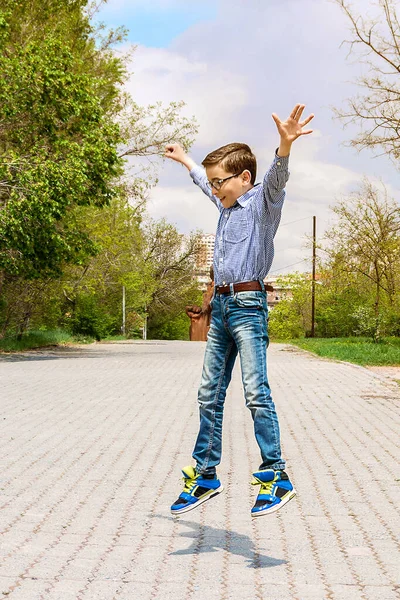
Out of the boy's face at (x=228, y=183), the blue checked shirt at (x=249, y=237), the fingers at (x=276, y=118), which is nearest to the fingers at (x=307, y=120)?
the fingers at (x=276, y=118)

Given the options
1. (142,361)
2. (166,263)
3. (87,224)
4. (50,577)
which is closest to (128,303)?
(166,263)

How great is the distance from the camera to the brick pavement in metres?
4.03

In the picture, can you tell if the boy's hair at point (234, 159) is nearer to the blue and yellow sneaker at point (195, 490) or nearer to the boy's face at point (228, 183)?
the boy's face at point (228, 183)

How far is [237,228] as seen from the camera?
4605 mm

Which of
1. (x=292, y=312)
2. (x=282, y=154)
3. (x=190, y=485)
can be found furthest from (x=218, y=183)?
(x=292, y=312)

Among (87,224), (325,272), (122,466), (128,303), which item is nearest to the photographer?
(122,466)

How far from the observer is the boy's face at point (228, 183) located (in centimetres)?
459

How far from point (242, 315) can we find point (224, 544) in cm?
120

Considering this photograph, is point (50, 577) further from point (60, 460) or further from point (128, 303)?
point (128, 303)

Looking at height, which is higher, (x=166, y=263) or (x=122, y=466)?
(x=166, y=263)

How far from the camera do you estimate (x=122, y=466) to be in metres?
7.05

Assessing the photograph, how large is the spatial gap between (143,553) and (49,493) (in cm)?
165

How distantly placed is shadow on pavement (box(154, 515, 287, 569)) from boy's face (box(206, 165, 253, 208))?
176cm

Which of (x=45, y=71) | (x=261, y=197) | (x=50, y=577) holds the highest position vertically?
(x=45, y=71)
